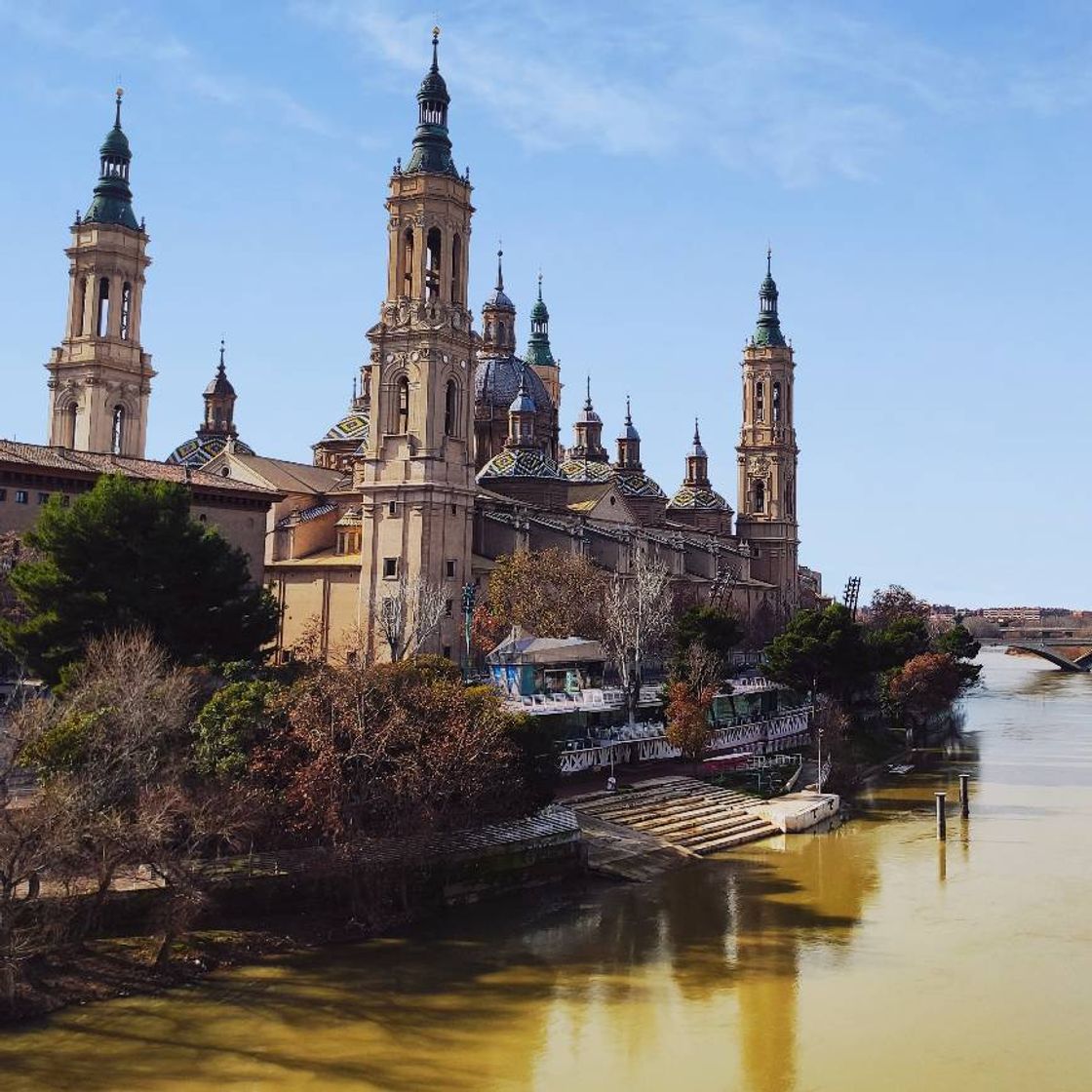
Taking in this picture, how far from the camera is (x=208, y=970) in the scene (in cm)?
2486

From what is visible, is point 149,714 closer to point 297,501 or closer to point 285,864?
point 285,864

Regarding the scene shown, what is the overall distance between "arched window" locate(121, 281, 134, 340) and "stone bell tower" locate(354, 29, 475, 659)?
20.9 metres

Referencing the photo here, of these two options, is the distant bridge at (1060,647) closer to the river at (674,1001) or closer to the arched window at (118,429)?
the arched window at (118,429)

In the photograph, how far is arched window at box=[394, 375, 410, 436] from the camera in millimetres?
59156

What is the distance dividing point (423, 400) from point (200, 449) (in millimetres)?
34646

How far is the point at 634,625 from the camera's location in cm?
4822

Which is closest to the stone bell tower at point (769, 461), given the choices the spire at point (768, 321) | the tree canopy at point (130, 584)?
the spire at point (768, 321)

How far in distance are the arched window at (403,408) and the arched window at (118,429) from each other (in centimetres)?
2298

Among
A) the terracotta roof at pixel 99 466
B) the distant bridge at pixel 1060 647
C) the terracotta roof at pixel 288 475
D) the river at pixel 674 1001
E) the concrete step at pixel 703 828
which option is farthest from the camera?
the distant bridge at pixel 1060 647

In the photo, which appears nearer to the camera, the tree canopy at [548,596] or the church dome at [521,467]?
the tree canopy at [548,596]

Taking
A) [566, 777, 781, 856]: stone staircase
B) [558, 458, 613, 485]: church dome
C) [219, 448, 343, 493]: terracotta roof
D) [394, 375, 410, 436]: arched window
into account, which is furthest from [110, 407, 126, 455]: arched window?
[566, 777, 781, 856]: stone staircase

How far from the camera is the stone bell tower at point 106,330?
236 ft

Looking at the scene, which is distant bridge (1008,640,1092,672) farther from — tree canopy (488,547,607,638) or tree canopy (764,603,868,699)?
tree canopy (488,547,607,638)

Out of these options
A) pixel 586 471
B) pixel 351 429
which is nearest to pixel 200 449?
pixel 351 429
